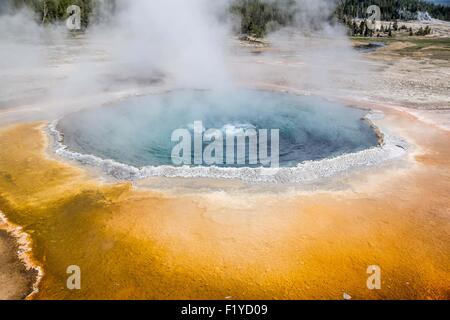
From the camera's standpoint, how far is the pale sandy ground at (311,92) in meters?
5.64

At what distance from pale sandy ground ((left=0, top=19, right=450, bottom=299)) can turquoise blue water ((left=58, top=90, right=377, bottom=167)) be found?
103 centimetres

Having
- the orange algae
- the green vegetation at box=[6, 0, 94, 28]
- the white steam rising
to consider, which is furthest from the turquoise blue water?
the green vegetation at box=[6, 0, 94, 28]

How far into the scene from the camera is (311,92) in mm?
14859

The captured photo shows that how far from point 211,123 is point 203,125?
0.98 feet

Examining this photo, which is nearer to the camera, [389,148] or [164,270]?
[164,270]

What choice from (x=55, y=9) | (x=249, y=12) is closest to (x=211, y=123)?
(x=249, y=12)

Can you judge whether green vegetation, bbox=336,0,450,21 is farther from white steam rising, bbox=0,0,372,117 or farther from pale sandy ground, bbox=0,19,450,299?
white steam rising, bbox=0,0,372,117

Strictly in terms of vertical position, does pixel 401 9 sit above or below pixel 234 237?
above

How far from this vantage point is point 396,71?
62.8ft

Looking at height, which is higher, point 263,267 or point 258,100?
point 258,100

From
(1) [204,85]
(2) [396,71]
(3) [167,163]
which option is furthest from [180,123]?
(2) [396,71]

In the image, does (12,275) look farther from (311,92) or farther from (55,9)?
(55,9)
